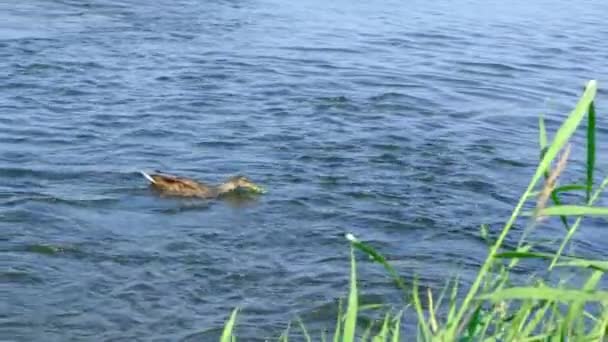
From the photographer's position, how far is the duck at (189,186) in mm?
7754

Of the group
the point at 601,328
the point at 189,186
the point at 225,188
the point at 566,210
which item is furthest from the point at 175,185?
the point at 566,210

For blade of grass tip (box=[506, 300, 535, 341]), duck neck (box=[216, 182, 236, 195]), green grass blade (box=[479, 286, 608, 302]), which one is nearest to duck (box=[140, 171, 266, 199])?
duck neck (box=[216, 182, 236, 195])

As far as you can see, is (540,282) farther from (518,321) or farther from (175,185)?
(175,185)

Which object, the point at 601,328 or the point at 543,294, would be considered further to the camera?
the point at 601,328

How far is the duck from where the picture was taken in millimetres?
7754

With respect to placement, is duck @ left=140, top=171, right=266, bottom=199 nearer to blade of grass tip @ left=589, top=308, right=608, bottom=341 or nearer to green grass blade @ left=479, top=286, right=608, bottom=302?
blade of grass tip @ left=589, top=308, right=608, bottom=341

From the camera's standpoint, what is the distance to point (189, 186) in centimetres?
780

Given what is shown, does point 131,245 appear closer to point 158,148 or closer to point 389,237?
point 389,237

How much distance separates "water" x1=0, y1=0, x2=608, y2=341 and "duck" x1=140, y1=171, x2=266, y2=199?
0.09 metres

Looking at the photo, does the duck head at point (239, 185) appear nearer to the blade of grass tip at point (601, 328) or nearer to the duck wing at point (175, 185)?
the duck wing at point (175, 185)

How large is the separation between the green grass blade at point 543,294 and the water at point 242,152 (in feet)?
10.1

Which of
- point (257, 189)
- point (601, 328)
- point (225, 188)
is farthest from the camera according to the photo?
point (257, 189)

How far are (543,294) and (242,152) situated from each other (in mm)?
6514

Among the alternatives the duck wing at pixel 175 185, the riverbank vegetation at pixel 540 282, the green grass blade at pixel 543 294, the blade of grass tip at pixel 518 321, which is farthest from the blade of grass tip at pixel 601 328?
the duck wing at pixel 175 185
